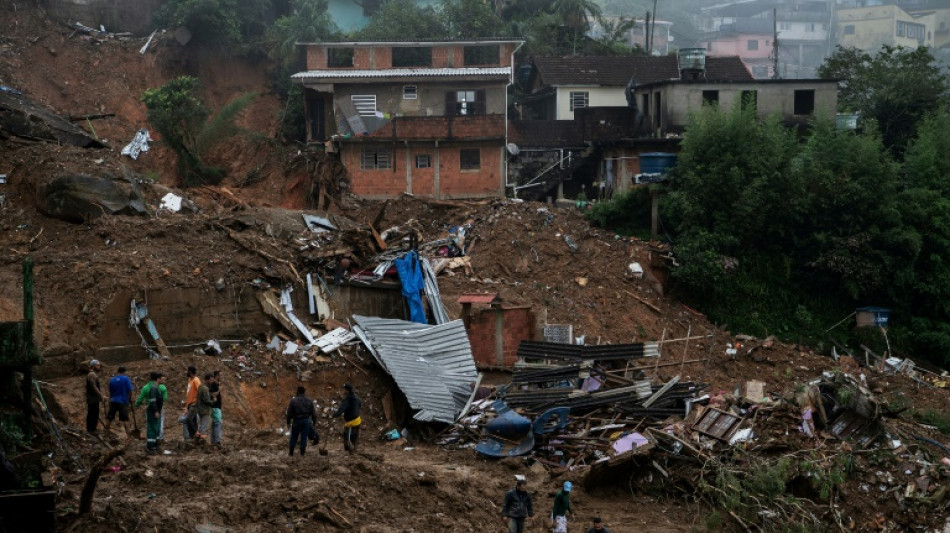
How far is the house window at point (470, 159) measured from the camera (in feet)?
119

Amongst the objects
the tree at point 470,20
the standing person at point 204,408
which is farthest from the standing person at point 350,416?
the tree at point 470,20

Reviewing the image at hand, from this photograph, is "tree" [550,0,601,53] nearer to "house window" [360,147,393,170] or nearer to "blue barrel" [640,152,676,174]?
"house window" [360,147,393,170]

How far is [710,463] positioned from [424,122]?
2145 cm

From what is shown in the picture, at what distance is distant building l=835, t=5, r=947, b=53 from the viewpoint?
2894 inches

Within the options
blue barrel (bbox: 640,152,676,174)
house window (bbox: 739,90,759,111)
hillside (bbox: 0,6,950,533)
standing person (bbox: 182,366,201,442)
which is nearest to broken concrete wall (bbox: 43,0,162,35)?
hillside (bbox: 0,6,950,533)

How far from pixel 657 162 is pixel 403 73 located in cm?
996

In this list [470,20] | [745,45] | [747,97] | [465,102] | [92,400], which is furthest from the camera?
[745,45]

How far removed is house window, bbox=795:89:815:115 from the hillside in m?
9.83

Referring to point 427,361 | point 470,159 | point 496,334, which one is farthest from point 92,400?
point 470,159

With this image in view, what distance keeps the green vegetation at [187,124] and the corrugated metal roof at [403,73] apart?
3.03m

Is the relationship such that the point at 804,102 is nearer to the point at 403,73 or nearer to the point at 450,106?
the point at 450,106

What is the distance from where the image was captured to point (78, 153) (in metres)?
26.1

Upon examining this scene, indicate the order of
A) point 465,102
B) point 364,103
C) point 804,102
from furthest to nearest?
point 465,102 < point 364,103 < point 804,102

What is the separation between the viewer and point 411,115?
37.2 metres
